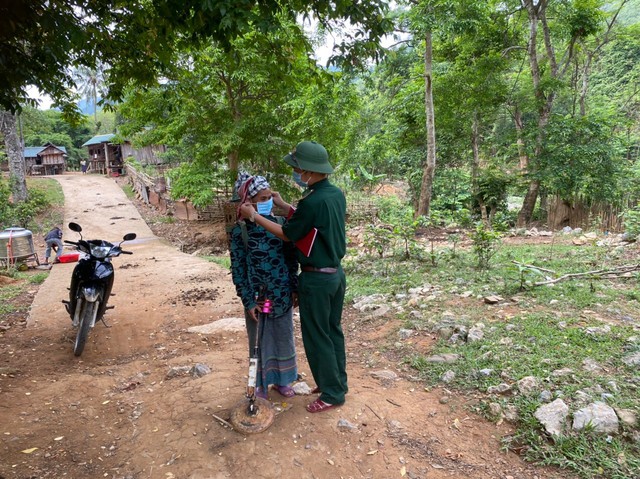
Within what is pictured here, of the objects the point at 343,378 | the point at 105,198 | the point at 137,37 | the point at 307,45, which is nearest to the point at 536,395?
the point at 343,378

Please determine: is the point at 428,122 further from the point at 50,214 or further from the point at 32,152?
the point at 32,152

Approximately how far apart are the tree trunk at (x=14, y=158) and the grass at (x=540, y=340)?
16.5 meters

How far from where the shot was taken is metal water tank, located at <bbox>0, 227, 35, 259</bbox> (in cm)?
917

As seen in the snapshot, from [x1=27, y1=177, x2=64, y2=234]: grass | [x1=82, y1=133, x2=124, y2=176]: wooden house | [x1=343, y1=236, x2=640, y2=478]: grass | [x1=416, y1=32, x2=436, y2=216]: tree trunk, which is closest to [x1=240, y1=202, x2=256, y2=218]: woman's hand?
[x1=343, y1=236, x2=640, y2=478]: grass

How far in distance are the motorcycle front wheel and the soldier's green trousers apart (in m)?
2.54

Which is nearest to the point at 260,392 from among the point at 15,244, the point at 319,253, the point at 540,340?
the point at 319,253

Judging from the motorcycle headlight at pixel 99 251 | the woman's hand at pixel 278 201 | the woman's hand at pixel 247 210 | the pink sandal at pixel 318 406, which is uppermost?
the woman's hand at pixel 278 201

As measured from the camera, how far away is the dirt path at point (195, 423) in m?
2.39

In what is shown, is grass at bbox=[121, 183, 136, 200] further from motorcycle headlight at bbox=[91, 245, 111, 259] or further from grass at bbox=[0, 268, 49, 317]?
motorcycle headlight at bbox=[91, 245, 111, 259]

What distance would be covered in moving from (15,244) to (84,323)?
22.8ft

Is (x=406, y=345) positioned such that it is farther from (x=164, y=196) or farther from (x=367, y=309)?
(x=164, y=196)

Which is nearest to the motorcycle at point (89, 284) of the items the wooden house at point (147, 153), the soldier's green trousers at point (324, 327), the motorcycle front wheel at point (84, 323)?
the motorcycle front wheel at point (84, 323)

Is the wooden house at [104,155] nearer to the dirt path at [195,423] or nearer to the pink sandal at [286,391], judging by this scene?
the dirt path at [195,423]

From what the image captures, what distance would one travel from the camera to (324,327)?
2.78 meters
